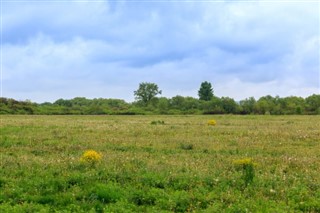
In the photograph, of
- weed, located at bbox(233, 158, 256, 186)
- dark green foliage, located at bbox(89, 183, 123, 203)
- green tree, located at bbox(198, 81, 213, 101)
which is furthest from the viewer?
green tree, located at bbox(198, 81, 213, 101)

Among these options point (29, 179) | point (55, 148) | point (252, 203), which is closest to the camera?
point (252, 203)

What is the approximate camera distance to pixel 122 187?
866cm

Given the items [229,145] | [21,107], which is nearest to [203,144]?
[229,145]

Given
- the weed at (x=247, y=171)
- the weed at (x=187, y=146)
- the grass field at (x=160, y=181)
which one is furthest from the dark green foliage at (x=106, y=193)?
the weed at (x=187, y=146)

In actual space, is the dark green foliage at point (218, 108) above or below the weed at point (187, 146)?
above

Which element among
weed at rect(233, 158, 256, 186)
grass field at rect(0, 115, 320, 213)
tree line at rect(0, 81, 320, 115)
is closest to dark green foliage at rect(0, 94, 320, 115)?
tree line at rect(0, 81, 320, 115)

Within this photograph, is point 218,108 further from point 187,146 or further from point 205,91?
point 187,146

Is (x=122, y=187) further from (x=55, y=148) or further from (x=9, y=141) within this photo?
(x=9, y=141)

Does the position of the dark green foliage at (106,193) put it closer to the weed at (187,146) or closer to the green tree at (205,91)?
the weed at (187,146)

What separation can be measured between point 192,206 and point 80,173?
3.54m

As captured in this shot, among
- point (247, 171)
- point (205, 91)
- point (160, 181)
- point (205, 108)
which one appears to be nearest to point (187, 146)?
point (247, 171)

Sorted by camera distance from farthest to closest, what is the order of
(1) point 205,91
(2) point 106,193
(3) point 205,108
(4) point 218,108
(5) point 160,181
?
(1) point 205,91 → (3) point 205,108 → (4) point 218,108 → (5) point 160,181 → (2) point 106,193

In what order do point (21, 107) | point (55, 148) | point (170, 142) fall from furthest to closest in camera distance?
point (21, 107)
point (170, 142)
point (55, 148)

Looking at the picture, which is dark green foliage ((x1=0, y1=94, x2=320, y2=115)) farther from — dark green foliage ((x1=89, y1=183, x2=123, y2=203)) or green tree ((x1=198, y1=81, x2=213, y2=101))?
dark green foliage ((x1=89, y1=183, x2=123, y2=203))
